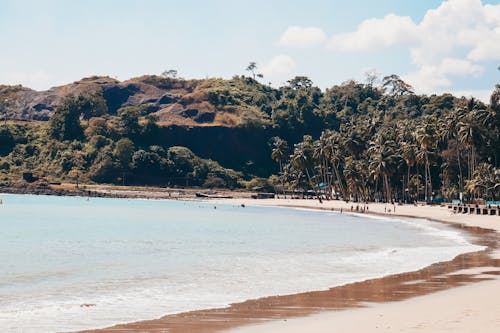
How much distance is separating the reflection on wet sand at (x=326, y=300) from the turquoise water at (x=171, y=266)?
1.07m

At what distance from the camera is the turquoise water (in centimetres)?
2177

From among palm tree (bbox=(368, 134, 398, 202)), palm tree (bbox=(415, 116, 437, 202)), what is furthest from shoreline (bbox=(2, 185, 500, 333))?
palm tree (bbox=(368, 134, 398, 202))

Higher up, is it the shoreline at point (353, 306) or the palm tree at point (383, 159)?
the palm tree at point (383, 159)

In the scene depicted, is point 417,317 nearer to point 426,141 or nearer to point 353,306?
point 353,306

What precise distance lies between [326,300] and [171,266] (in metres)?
14.5

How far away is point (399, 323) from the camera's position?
17.4 m

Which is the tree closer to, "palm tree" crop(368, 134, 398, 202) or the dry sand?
"palm tree" crop(368, 134, 398, 202)

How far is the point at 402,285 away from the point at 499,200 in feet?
279


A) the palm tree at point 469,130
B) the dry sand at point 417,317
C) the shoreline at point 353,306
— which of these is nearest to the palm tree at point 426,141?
the palm tree at point 469,130

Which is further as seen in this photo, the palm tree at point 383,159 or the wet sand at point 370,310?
the palm tree at point 383,159

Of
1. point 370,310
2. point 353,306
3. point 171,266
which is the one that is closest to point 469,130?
point 171,266

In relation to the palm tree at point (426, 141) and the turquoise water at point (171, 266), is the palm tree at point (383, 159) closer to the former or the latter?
the palm tree at point (426, 141)

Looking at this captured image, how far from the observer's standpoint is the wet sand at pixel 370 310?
17312 mm

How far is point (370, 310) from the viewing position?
19812 mm
